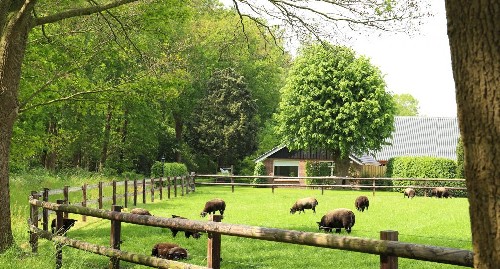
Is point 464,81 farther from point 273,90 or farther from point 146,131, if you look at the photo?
point 273,90

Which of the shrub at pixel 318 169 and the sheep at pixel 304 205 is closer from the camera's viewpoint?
the sheep at pixel 304 205

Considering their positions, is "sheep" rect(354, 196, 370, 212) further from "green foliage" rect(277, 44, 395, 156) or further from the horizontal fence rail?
"green foliage" rect(277, 44, 395, 156)

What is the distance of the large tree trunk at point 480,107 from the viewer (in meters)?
3.07

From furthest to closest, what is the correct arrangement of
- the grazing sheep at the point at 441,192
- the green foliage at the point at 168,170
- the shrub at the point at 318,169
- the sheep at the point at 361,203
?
1. the shrub at the point at 318,169
2. the green foliage at the point at 168,170
3. the grazing sheep at the point at 441,192
4. the sheep at the point at 361,203

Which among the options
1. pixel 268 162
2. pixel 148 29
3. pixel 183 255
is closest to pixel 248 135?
pixel 268 162

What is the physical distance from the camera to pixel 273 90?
6750cm

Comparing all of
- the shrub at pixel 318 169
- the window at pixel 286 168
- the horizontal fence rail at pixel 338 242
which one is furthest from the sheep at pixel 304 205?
the window at pixel 286 168

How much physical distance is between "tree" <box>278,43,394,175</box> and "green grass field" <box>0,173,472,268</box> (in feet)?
69.9

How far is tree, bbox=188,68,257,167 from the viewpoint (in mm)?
54000

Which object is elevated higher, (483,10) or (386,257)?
(483,10)

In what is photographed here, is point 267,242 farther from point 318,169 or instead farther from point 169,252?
point 318,169

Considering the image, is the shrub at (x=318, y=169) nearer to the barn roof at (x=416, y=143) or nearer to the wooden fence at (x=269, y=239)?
the barn roof at (x=416, y=143)

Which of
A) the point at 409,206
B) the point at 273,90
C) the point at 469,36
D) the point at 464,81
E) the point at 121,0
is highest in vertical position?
the point at 273,90

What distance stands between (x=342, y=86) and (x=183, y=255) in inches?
1468
